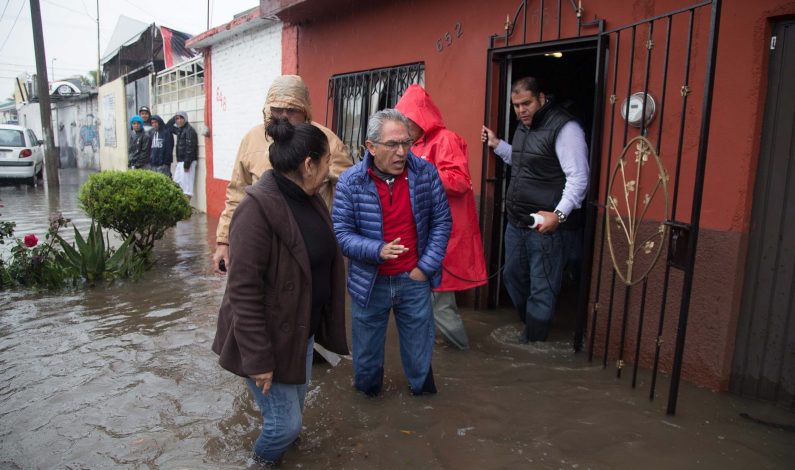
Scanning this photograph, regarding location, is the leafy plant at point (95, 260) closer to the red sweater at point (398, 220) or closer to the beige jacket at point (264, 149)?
the beige jacket at point (264, 149)

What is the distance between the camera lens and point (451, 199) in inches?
156

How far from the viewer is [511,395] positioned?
3416mm

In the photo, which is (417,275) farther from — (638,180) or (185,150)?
(185,150)

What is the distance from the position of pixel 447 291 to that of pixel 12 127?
17334mm

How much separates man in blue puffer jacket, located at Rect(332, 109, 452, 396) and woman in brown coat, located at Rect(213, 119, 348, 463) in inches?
18.8

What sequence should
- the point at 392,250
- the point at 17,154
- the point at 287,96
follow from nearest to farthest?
the point at 392,250 → the point at 287,96 → the point at 17,154

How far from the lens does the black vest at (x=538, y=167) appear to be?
3.94 metres

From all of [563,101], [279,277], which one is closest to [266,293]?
[279,277]

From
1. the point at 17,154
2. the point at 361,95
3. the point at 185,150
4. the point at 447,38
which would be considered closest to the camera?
the point at 447,38

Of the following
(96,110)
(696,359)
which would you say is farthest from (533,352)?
(96,110)

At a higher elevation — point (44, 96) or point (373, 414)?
point (44, 96)

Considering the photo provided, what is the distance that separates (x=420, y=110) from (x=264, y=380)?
2.26 meters

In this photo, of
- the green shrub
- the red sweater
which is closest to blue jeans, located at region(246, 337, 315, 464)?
the red sweater

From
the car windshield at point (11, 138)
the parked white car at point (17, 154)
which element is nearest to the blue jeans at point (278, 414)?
the parked white car at point (17, 154)
